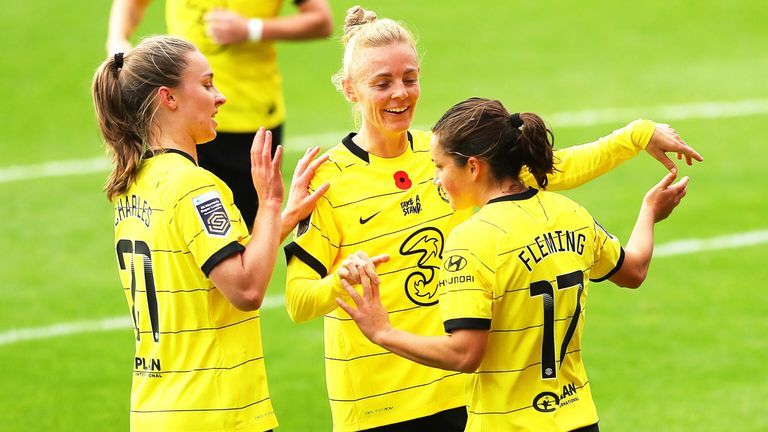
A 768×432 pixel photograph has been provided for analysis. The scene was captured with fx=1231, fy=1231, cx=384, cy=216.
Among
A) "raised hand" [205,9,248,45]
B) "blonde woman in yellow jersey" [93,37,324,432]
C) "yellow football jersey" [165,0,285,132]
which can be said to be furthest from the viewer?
"yellow football jersey" [165,0,285,132]

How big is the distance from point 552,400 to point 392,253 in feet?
3.10

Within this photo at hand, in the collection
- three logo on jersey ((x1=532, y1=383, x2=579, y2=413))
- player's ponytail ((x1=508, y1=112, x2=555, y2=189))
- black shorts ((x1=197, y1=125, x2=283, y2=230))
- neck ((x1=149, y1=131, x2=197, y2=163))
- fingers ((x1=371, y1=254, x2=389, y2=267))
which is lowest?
three logo on jersey ((x1=532, y1=383, x2=579, y2=413))

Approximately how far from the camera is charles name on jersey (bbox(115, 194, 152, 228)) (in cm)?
430

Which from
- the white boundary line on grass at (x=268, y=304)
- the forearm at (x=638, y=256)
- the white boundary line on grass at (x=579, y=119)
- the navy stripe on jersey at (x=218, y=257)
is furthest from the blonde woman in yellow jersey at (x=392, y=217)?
the white boundary line on grass at (x=579, y=119)

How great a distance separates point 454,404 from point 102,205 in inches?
311

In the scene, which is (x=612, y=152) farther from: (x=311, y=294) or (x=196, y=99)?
(x=196, y=99)

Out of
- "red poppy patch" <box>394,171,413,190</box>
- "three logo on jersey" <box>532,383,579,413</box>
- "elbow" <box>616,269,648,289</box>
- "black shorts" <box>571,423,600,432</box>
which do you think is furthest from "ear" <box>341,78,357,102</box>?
"black shorts" <box>571,423,600,432</box>

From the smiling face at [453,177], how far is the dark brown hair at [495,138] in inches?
0.8

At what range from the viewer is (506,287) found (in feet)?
13.2

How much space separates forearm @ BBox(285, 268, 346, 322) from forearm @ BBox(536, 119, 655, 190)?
3.11ft

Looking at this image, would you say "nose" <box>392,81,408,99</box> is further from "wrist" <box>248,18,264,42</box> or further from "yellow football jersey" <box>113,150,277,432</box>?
"wrist" <box>248,18,264,42</box>

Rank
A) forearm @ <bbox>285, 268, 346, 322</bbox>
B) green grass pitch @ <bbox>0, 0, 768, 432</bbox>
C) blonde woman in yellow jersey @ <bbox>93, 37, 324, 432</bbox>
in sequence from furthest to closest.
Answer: green grass pitch @ <bbox>0, 0, 768, 432</bbox>
forearm @ <bbox>285, 268, 346, 322</bbox>
blonde woman in yellow jersey @ <bbox>93, 37, 324, 432</bbox>

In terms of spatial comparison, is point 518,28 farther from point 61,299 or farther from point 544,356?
point 544,356

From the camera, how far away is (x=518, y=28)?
58.3 feet
